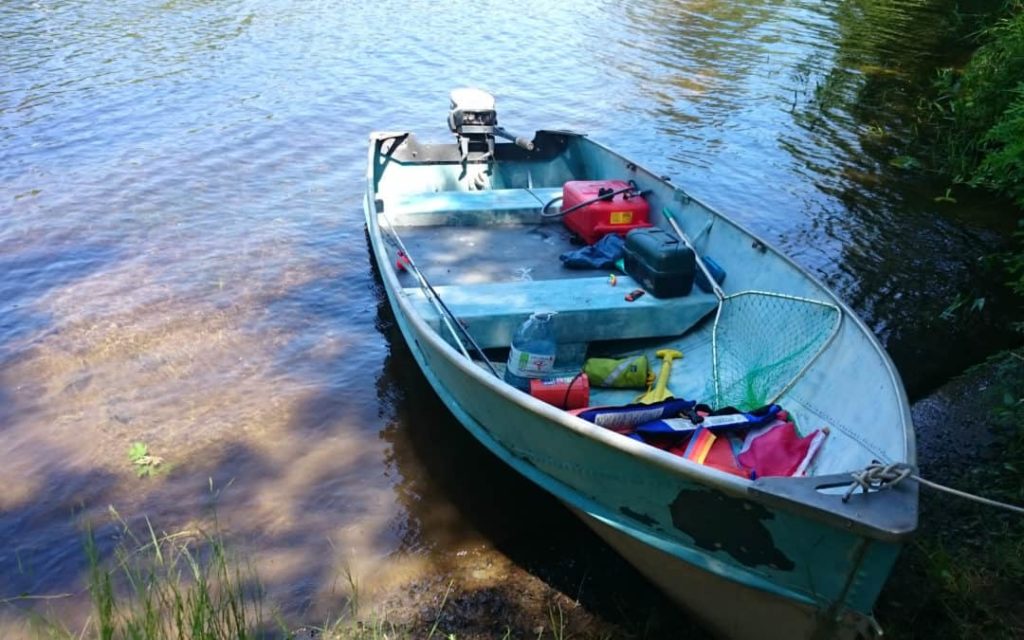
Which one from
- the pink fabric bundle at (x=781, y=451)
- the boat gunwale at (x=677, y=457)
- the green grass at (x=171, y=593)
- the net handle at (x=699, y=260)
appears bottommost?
the green grass at (x=171, y=593)

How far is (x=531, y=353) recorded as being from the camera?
446cm

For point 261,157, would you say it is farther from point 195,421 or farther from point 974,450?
point 974,450

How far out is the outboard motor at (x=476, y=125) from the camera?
25.4 ft

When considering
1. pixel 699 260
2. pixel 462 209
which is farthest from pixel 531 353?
pixel 462 209

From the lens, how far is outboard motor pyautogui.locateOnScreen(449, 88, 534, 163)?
7742 millimetres

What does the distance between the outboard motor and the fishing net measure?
137 inches

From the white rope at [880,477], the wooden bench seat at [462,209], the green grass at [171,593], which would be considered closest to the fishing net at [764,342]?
the white rope at [880,477]

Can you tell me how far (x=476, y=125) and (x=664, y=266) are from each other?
3.36 meters

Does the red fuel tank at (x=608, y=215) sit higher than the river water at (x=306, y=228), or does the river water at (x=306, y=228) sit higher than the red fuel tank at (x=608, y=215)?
the red fuel tank at (x=608, y=215)

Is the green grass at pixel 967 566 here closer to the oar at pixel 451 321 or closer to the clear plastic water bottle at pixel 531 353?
the clear plastic water bottle at pixel 531 353

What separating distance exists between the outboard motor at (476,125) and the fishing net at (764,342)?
349cm

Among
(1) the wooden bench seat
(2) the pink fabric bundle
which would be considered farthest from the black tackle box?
(1) the wooden bench seat

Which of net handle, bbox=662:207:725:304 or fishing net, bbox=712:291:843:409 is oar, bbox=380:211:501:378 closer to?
fishing net, bbox=712:291:843:409

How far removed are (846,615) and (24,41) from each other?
15.3 metres
